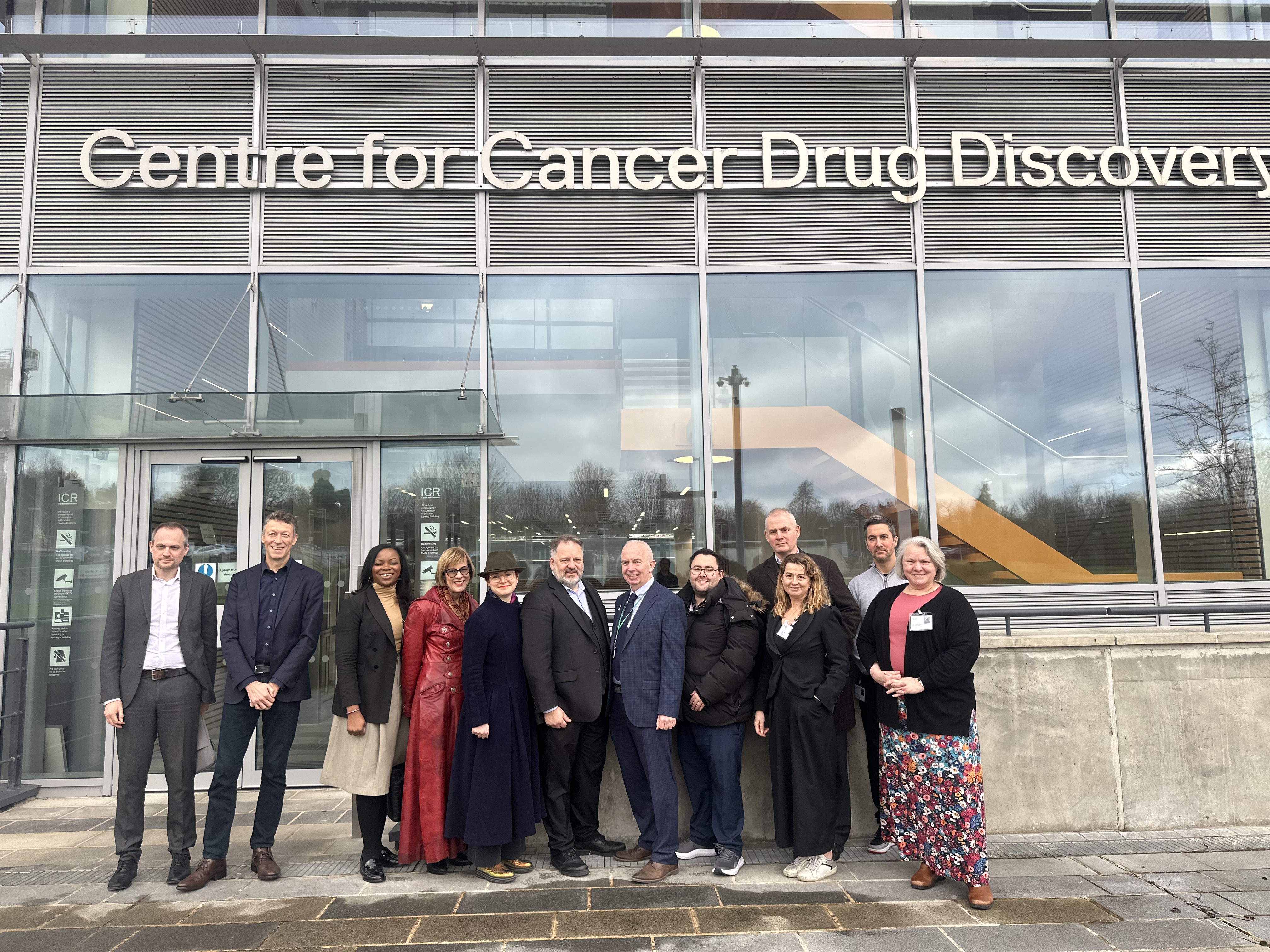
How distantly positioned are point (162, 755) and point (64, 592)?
3.14m

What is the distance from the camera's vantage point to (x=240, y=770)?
454 cm

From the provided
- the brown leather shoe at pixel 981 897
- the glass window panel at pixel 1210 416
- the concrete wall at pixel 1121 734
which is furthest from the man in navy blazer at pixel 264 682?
the glass window panel at pixel 1210 416

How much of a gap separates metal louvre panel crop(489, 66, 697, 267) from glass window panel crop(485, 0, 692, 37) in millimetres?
327

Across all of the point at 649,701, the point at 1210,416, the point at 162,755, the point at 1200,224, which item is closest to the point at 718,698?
the point at 649,701

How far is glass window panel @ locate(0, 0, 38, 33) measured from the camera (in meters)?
7.28

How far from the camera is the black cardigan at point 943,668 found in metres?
4.13

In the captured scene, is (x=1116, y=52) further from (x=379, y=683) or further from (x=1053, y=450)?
(x=379, y=683)

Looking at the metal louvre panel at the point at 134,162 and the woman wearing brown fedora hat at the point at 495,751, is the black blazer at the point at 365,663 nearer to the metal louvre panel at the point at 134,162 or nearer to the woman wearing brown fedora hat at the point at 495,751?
the woman wearing brown fedora hat at the point at 495,751

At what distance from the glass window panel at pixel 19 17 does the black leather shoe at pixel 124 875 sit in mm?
6853

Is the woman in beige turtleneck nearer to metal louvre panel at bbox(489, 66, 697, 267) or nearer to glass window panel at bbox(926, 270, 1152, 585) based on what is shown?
metal louvre panel at bbox(489, 66, 697, 267)

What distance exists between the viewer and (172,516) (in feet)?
22.5

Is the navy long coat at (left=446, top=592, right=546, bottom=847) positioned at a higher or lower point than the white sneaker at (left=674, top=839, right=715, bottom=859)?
higher

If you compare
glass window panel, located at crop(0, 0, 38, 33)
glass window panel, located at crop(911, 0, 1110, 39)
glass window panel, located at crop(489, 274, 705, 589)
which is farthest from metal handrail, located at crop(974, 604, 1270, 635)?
glass window panel, located at crop(0, 0, 38, 33)

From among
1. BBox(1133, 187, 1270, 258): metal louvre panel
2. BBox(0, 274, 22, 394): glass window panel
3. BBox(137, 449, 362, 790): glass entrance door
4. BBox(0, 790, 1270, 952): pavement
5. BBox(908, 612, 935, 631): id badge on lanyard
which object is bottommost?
BBox(0, 790, 1270, 952): pavement
